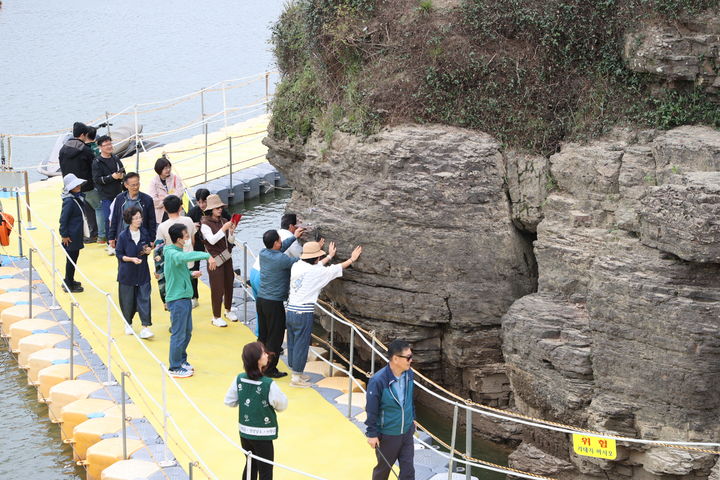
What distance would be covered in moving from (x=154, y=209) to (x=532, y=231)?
5.21 m

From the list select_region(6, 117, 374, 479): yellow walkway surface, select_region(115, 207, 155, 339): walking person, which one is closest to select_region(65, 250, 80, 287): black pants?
select_region(6, 117, 374, 479): yellow walkway surface

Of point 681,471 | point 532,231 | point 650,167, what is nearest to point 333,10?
point 532,231

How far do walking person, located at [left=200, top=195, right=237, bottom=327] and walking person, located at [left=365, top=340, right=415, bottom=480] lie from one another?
15.1ft

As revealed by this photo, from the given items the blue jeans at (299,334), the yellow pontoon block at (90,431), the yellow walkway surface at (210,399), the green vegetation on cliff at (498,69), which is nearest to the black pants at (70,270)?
the yellow walkway surface at (210,399)

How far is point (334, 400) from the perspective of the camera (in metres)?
11.7

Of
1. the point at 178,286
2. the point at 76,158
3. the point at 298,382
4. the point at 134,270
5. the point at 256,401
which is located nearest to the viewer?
the point at 256,401

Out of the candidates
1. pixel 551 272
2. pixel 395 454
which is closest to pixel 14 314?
pixel 395 454

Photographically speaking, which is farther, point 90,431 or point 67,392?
point 67,392

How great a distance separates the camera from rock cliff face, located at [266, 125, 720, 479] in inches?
401

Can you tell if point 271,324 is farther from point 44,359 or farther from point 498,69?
point 498,69

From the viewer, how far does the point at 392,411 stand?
8.87 metres

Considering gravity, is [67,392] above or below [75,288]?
below

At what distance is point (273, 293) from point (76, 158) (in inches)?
196

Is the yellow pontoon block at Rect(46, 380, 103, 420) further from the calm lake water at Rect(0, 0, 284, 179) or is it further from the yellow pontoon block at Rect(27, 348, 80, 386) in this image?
the calm lake water at Rect(0, 0, 284, 179)
